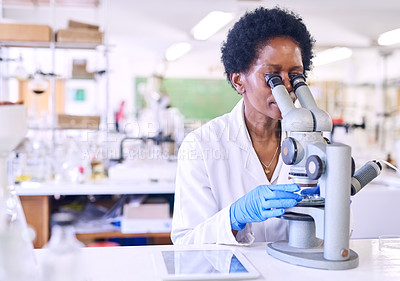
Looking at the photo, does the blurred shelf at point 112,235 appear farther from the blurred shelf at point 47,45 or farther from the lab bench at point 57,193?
the blurred shelf at point 47,45

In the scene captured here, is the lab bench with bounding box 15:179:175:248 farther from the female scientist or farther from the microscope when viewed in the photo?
the microscope

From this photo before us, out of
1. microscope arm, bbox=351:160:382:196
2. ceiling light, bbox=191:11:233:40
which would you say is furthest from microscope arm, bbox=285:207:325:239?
ceiling light, bbox=191:11:233:40

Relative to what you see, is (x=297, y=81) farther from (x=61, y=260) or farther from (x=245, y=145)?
(x=61, y=260)

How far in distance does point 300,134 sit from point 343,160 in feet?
0.40

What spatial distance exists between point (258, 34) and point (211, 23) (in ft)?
15.2

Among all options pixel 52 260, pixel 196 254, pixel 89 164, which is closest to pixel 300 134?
pixel 196 254

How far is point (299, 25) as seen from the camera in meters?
1.56

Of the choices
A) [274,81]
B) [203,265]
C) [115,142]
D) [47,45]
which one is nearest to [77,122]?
[115,142]

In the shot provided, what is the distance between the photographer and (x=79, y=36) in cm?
343

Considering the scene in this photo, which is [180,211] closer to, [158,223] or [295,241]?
[295,241]

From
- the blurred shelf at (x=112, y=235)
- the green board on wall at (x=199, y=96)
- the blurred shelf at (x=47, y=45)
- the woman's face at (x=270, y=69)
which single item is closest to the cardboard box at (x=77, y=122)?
the blurred shelf at (x=47, y=45)

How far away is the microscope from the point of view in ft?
3.44

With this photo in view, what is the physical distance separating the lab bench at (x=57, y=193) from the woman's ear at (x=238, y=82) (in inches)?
54.0

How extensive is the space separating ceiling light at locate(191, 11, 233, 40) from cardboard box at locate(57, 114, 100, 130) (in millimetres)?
2747
